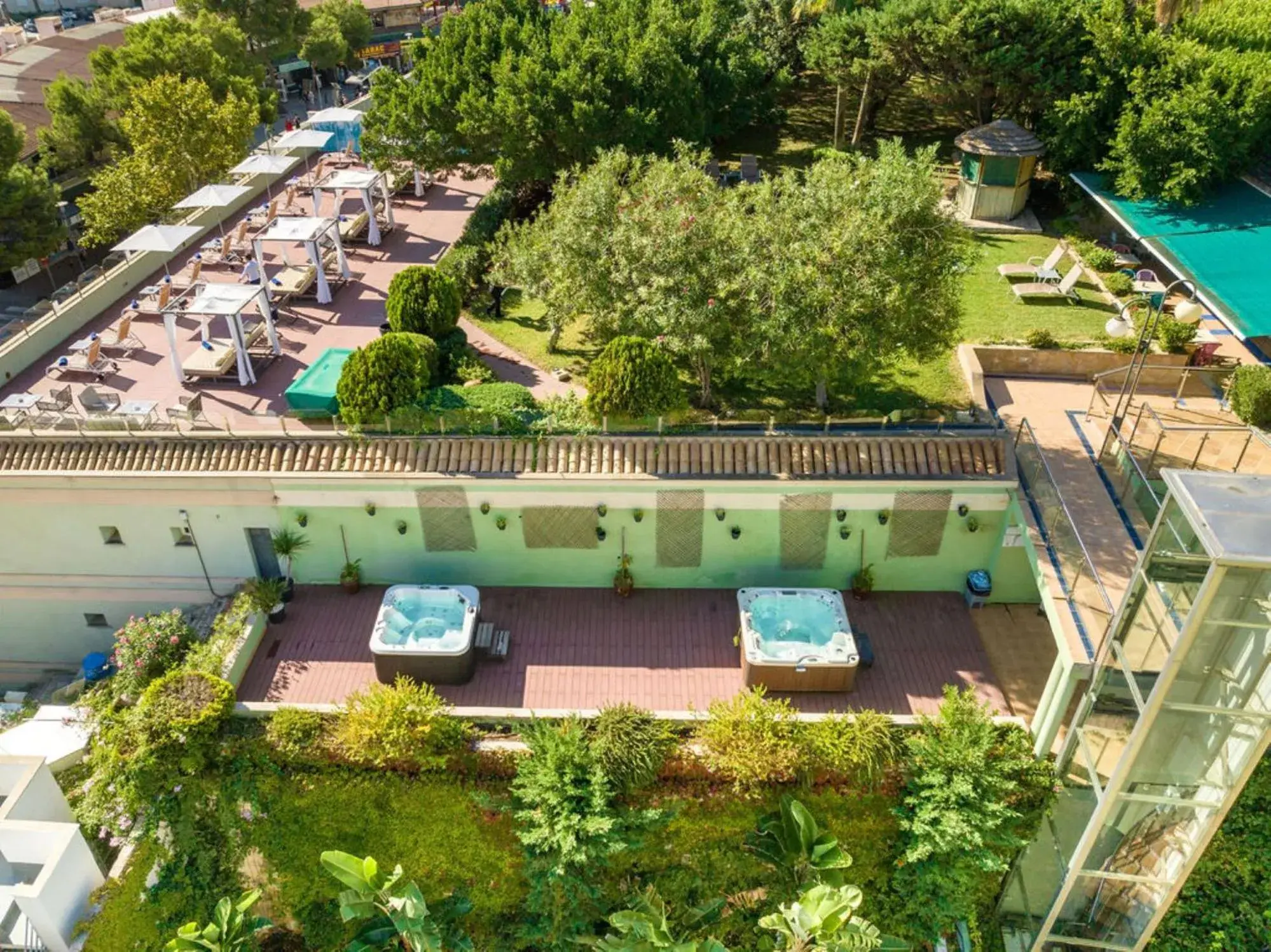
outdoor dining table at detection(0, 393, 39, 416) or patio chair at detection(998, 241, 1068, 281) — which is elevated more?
patio chair at detection(998, 241, 1068, 281)

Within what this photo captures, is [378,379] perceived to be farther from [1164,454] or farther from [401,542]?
[1164,454]

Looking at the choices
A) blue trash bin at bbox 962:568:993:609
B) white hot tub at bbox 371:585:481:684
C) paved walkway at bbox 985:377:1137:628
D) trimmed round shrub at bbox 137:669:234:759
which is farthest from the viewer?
blue trash bin at bbox 962:568:993:609

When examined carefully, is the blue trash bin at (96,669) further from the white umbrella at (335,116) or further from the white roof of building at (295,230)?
the white umbrella at (335,116)

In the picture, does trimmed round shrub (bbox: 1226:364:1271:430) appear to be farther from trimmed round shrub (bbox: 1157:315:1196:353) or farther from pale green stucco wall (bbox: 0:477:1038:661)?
pale green stucco wall (bbox: 0:477:1038:661)

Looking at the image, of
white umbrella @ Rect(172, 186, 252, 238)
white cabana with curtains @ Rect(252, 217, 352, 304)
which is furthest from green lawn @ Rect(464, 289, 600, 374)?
white umbrella @ Rect(172, 186, 252, 238)

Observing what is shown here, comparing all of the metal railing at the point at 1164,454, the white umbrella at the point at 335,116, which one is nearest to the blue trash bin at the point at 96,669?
the white umbrella at the point at 335,116

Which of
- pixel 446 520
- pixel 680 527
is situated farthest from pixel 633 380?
pixel 446 520
